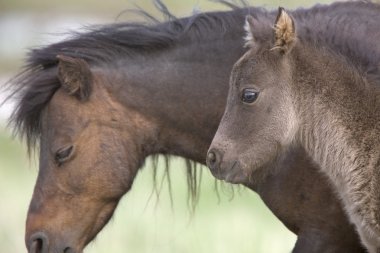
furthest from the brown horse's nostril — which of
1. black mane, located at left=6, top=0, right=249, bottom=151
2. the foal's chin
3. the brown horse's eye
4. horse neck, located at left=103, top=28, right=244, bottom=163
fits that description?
the foal's chin

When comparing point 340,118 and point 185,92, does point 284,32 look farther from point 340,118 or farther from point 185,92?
point 185,92

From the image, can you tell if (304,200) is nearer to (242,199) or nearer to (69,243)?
(69,243)

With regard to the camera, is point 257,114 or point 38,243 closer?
point 257,114

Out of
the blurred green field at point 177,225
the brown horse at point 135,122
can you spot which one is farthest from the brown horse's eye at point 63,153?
the blurred green field at point 177,225

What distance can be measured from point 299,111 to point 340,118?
11.4 inches

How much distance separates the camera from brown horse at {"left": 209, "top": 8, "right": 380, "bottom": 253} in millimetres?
8734

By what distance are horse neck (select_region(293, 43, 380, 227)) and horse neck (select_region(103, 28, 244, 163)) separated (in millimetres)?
806

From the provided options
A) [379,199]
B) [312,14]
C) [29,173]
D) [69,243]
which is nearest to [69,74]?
[69,243]

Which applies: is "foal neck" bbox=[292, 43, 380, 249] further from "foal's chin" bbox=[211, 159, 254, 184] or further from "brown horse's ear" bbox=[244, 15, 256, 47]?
"foal's chin" bbox=[211, 159, 254, 184]

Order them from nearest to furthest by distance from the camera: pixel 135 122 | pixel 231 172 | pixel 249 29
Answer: pixel 231 172, pixel 249 29, pixel 135 122

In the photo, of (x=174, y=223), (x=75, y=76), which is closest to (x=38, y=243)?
(x=75, y=76)

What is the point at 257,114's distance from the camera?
29.2 ft

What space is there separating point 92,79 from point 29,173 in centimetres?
644

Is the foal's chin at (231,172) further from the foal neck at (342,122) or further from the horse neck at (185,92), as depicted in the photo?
the horse neck at (185,92)
